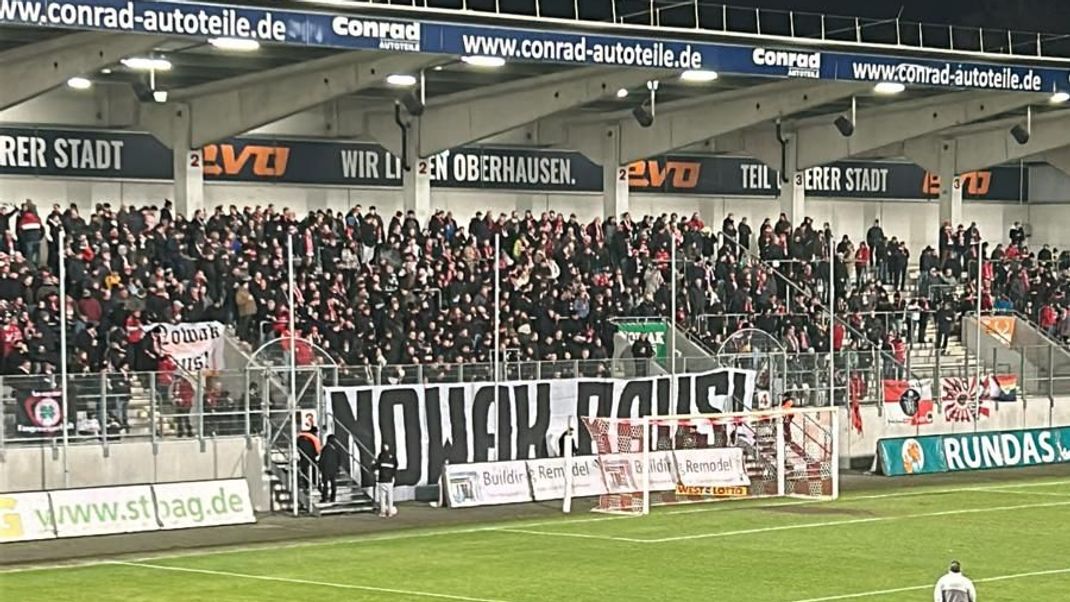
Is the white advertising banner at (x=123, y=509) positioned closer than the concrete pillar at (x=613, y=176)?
Yes

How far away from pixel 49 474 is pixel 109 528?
1530 millimetres

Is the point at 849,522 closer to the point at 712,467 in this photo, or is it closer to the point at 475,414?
the point at 712,467

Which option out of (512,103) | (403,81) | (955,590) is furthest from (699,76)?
(955,590)

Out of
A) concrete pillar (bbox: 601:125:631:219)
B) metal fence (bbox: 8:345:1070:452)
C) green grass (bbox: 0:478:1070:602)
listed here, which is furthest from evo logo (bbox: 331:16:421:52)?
concrete pillar (bbox: 601:125:631:219)

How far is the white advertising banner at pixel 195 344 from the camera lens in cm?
3581

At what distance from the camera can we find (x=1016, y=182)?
65.3m

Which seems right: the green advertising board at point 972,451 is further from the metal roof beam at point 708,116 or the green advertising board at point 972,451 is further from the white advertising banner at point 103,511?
the white advertising banner at point 103,511

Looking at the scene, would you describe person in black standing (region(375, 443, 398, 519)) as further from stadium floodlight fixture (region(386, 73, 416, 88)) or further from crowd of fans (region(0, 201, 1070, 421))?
stadium floodlight fixture (region(386, 73, 416, 88))

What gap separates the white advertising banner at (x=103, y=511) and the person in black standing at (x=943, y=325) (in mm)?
23285

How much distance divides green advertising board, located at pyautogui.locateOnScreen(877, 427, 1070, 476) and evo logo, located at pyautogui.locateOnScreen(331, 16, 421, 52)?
1309cm

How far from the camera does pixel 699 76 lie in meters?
46.8

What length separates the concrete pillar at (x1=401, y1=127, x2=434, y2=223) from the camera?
4781 centimetres

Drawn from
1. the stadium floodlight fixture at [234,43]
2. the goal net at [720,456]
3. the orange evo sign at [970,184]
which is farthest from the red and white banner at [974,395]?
the stadium floodlight fixture at [234,43]

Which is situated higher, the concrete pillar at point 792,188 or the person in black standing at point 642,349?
the concrete pillar at point 792,188
